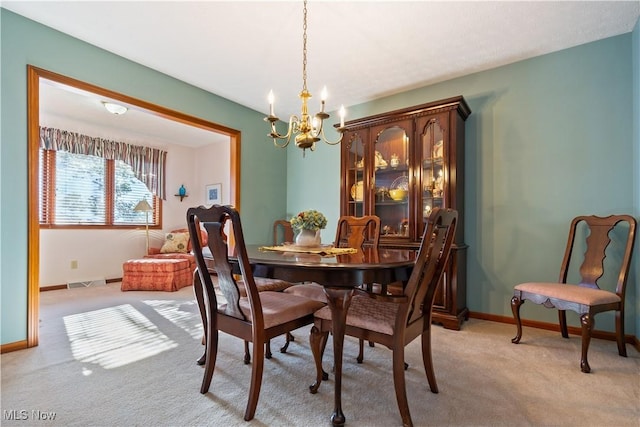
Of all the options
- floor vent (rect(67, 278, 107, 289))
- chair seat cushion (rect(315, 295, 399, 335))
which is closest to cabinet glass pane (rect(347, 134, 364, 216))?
chair seat cushion (rect(315, 295, 399, 335))

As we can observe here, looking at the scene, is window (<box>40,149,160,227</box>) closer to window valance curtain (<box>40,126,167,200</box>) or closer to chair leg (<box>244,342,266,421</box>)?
window valance curtain (<box>40,126,167,200</box>)

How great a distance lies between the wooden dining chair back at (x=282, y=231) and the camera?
4410mm

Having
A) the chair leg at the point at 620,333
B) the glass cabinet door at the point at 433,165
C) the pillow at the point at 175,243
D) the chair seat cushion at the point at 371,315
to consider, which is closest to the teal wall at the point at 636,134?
the chair leg at the point at 620,333

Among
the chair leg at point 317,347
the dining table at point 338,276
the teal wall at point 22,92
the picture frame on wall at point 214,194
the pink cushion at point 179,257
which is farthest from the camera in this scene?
the picture frame on wall at point 214,194

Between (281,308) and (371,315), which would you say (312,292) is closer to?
(281,308)

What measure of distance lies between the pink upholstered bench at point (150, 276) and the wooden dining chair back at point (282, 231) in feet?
4.74

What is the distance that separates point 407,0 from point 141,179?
4.94 meters

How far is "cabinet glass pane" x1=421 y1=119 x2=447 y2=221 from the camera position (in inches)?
115

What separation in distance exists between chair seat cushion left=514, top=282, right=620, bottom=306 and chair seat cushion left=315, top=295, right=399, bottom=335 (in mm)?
1329

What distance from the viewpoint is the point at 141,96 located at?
9.80 ft

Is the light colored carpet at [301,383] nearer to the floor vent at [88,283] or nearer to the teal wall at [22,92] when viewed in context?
the teal wall at [22,92]

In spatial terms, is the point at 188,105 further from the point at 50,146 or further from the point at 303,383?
the point at 303,383

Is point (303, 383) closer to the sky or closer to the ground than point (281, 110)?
closer to the ground

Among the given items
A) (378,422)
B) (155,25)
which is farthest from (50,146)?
(378,422)
